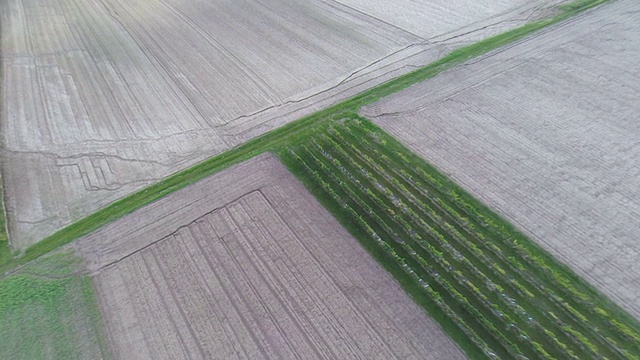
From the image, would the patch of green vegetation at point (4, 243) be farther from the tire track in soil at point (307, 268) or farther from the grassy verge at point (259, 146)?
the tire track in soil at point (307, 268)

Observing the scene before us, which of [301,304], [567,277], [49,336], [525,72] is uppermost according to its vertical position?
[525,72]

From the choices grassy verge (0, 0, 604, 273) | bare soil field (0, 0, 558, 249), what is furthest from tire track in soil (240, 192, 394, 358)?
bare soil field (0, 0, 558, 249)

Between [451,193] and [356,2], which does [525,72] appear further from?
[356,2]

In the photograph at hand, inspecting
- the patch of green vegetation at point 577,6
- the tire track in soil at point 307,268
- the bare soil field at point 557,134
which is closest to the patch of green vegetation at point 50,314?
the tire track in soil at point 307,268

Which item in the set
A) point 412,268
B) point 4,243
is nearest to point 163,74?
point 4,243

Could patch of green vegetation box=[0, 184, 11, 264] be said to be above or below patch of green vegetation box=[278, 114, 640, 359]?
below

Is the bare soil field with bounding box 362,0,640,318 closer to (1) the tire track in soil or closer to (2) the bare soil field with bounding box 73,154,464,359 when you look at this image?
(2) the bare soil field with bounding box 73,154,464,359

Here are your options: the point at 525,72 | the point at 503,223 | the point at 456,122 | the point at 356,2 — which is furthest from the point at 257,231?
the point at 356,2
